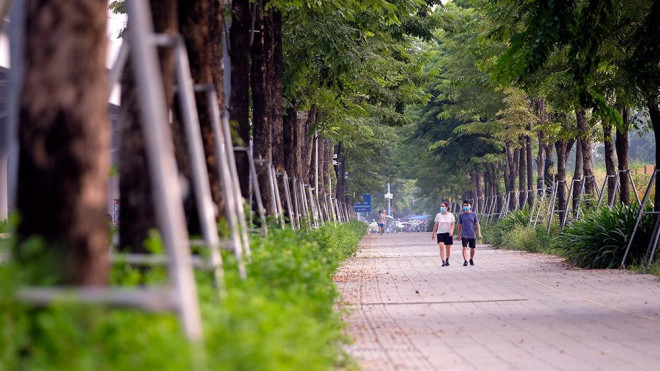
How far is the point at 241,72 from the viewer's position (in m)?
19.3

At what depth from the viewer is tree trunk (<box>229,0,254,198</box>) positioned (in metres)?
19.2

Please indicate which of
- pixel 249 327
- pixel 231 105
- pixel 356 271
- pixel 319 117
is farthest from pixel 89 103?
pixel 319 117

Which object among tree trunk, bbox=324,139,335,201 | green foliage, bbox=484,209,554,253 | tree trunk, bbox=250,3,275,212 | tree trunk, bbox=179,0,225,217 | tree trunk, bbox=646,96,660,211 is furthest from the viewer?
tree trunk, bbox=324,139,335,201

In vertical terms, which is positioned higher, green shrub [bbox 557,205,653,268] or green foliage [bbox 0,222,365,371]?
green shrub [bbox 557,205,653,268]

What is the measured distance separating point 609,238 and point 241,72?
10.2 metres

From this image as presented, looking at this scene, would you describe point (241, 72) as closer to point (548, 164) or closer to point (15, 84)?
point (15, 84)

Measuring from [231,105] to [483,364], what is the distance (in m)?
10.6

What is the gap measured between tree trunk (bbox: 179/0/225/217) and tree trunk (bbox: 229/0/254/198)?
7.86 metres

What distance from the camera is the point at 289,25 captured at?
81.1ft

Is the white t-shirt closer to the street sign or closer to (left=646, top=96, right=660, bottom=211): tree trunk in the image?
(left=646, top=96, right=660, bottom=211): tree trunk

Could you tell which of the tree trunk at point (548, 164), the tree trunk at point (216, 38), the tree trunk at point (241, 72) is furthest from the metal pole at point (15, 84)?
the tree trunk at point (548, 164)

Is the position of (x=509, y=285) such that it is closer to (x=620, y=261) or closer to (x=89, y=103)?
(x=620, y=261)

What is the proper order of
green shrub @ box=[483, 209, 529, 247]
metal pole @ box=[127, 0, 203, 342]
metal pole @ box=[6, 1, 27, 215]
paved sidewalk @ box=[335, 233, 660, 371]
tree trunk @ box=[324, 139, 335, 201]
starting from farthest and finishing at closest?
tree trunk @ box=[324, 139, 335, 201] → green shrub @ box=[483, 209, 529, 247] → paved sidewalk @ box=[335, 233, 660, 371] → metal pole @ box=[6, 1, 27, 215] → metal pole @ box=[127, 0, 203, 342]

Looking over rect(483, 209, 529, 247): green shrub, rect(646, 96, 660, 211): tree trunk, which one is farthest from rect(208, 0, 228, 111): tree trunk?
rect(483, 209, 529, 247): green shrub
